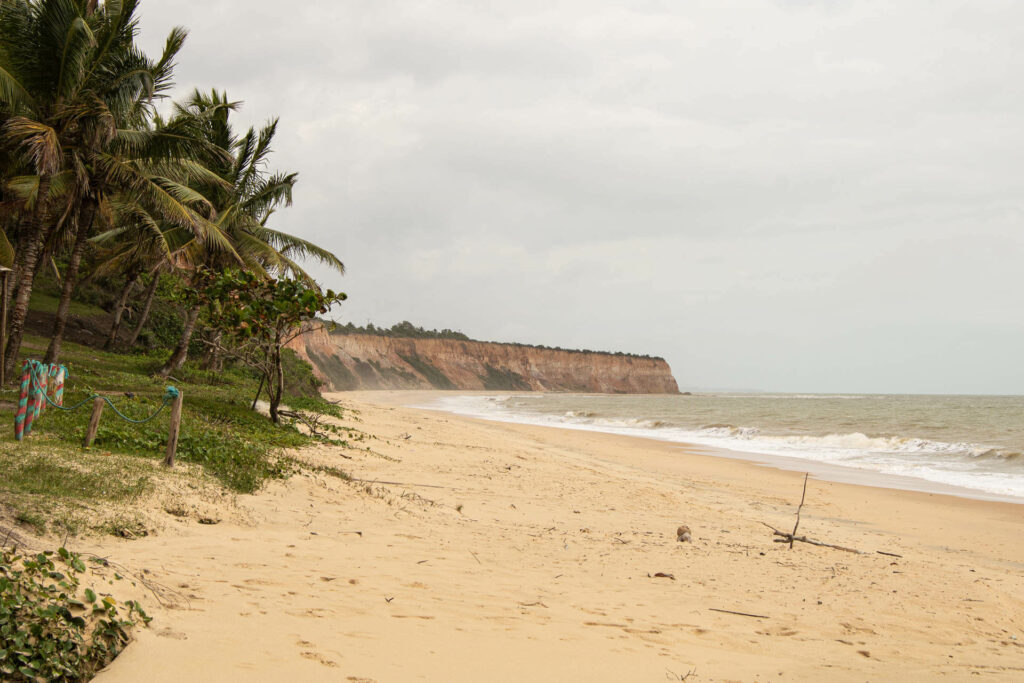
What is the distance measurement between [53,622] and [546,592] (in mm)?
3243

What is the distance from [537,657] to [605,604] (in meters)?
1.25

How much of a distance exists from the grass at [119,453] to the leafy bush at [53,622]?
1141 mm

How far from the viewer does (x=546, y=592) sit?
5.41 m

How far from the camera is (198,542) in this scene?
17.6 feet

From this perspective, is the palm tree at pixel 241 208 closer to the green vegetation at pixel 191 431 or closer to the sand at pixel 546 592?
the green vegetation at pixel 191 431

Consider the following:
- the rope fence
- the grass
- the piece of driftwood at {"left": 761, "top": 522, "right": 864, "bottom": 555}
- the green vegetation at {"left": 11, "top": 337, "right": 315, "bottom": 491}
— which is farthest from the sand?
the rope fence

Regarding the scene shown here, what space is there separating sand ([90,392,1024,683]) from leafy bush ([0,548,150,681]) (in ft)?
0.48

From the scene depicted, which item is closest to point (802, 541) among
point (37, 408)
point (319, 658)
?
point (319, 658)

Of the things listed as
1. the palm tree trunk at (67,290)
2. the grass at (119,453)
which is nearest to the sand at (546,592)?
the grass at (119,453)

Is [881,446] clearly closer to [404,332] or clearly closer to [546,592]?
[546,592]

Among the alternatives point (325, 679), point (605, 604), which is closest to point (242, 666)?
point (325, 679)

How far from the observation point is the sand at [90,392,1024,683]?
12.9ft

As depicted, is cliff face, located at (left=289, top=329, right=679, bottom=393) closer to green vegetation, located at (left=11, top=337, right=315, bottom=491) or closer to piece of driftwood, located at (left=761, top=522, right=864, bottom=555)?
green vegetation, located at (left=11, top=337, right=315, bottom=491)

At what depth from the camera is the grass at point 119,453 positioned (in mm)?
5234
